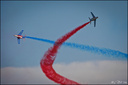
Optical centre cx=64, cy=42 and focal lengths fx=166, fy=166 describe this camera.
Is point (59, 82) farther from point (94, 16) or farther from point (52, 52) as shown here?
point (94, 16)

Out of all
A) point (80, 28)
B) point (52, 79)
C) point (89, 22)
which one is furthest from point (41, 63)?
point (89, 22)

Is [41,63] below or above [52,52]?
below

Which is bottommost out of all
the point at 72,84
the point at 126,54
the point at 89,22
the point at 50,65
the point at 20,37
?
the point at 72,84

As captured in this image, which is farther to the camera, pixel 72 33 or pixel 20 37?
pixel 20 37

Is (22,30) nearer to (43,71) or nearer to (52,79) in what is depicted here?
(43,71)

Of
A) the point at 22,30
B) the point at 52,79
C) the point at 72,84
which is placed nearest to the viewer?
the point at 72,84

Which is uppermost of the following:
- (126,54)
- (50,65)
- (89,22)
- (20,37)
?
(89,22)

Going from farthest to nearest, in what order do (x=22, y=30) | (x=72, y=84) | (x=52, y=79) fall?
1. (x=22, y=30)
2. (x=52, y=79)
3. (x=72, y=84)

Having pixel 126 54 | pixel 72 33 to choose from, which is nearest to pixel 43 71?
pixel 72 33

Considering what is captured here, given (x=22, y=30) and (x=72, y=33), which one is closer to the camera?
(x=72, y=33)
